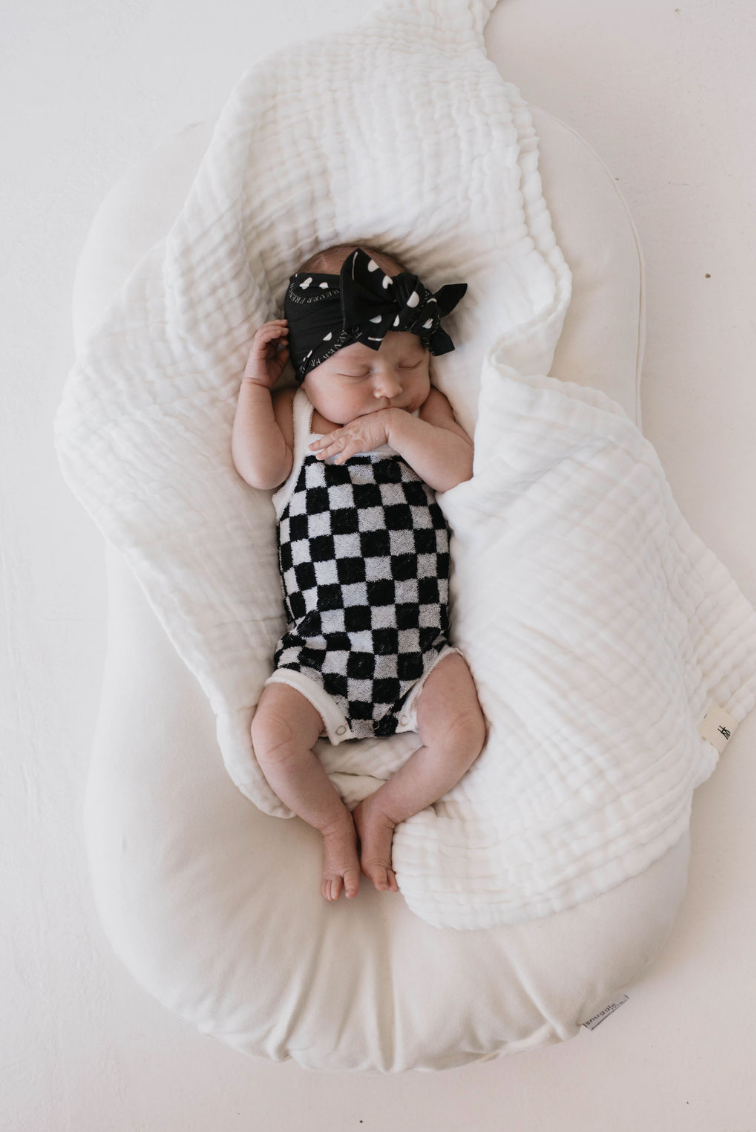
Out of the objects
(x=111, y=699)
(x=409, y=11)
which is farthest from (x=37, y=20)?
(x=111, y=699)

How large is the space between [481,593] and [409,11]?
3.24ft

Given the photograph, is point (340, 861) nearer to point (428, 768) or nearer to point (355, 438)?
point (428, 768)

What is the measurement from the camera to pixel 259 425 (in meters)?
1.30

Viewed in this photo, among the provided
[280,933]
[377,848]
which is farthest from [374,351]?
[280,933]

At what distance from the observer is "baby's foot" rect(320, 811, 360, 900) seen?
3.99 feet

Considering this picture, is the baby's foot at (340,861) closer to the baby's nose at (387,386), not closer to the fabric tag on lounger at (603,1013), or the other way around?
the fabric tag on lounger at (603,1013)

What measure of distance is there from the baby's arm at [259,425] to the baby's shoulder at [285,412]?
0.02 metres

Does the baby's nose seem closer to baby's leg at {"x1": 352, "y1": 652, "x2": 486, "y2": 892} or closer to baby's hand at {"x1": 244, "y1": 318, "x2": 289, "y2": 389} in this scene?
baby's hand at {"x1": 244, "y1": 318, "x2": 289, "y2": 389}

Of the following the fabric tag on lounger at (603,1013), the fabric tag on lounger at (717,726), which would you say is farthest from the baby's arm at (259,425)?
the fabric tag on lounger at (603,1013)

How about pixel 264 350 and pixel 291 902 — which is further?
pixel 264 350

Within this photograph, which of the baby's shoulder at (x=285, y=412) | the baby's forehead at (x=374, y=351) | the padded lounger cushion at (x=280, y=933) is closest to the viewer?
the padded lounger cushion at (x=280, y=933)

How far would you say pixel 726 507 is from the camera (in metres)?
1.41

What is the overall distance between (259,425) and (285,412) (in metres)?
0.08

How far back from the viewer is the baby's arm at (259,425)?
4.27 feet
